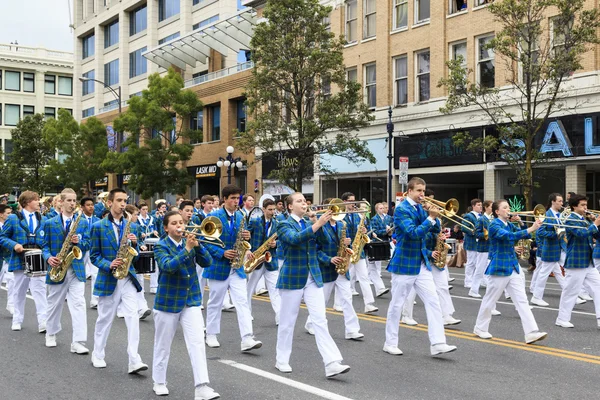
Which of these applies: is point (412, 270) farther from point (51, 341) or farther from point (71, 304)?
point (51, 341)

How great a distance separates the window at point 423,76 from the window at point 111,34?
1358 inches

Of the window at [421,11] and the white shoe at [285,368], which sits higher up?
the window at [421,11]

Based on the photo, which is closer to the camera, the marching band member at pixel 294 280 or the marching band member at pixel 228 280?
the marching band member at pixel 294 280

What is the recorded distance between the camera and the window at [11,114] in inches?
3041

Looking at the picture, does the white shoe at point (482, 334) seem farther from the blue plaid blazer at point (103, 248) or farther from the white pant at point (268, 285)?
the blue plaid blazer at point (103, 248)

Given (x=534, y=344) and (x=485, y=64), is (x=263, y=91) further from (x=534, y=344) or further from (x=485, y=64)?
(x=534, y=344)

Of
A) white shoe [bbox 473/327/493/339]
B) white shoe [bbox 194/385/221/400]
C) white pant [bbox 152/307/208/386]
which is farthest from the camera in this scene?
white shoe [bbox 473/327/493/339]

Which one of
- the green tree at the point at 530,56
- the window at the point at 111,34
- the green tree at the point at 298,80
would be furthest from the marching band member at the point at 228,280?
the window at the point at 111,34

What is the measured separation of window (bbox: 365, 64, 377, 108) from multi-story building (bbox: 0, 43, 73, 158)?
177 ft

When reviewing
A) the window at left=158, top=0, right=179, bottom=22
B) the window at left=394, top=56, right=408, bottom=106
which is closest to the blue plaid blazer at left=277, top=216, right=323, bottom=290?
the window at left=394, top=56, right=408, bottom=106

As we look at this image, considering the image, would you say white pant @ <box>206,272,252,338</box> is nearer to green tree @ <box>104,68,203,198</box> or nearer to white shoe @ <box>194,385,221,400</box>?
white shoe @ <box>194,385,221,400</box>

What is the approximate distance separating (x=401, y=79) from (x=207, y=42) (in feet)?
50.6

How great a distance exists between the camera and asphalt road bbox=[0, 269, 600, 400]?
23.5 ft

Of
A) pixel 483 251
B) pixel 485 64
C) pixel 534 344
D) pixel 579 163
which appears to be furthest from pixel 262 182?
pixel 534 344
